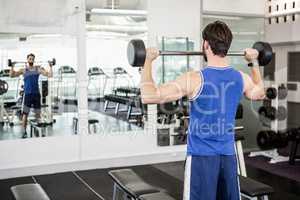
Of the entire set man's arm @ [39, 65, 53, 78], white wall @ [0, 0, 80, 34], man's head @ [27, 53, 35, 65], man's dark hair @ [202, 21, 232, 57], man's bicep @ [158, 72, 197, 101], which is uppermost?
white wall @ [0, 0, 80, 34]

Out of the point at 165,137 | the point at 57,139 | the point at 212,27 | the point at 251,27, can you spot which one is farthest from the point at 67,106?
the point at 212,27

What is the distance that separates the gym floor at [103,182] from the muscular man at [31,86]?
703 millimetres

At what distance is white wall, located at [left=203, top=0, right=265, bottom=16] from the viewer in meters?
5.38

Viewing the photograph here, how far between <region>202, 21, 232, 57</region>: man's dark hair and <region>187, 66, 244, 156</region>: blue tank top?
91mm

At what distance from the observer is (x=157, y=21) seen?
16.8 feet

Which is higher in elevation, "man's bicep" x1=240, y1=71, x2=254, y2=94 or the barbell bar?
"man's bicep" x1=240, y1=71, x2=254, y2=94

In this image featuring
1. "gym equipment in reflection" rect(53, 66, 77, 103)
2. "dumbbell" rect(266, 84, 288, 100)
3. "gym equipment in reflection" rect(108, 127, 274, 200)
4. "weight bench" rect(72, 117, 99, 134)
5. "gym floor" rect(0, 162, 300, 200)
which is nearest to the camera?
"gym equipment in reflection" rect(108, 127, 274, 200)

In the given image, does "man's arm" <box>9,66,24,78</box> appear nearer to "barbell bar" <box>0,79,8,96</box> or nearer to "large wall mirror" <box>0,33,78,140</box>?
"large wall mirror" <box>0,33,78,140</box>

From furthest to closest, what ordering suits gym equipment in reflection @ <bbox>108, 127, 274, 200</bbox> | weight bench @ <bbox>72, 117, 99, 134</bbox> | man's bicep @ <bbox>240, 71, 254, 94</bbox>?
weight bench @ <bbox>72, 117, 99, 134</bbox>, gym equipment in reflection @ <bbox>108, 127, 274, 200</bbox>, man's bicep @ <bbox>240, 71, 254, 94</bbox>

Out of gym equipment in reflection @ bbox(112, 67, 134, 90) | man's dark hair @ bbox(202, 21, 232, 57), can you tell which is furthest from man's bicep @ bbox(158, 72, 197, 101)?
gym equipment in reflection @ bbox(112, 67, 134, 90)

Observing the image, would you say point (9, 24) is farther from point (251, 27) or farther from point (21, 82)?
point (251, 27)

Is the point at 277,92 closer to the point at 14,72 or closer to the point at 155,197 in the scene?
the point at 155,197

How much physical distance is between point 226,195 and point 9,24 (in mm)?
3578

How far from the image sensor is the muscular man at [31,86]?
178 inches
